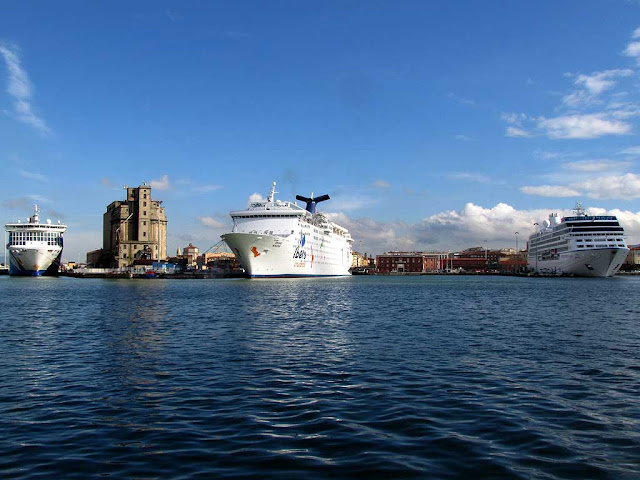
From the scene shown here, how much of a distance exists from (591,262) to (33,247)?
475 ft

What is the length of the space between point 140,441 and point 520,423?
7999mm

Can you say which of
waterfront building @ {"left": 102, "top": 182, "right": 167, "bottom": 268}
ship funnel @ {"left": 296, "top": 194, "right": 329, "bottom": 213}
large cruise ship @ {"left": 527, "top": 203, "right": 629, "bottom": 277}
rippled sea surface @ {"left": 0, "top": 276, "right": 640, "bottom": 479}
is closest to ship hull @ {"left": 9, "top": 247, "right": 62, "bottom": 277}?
waterfront building @ {"left": 102, "top": 182, "right": 167, "bottom": 268}

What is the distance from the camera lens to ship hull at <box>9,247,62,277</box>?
143750 millimetres

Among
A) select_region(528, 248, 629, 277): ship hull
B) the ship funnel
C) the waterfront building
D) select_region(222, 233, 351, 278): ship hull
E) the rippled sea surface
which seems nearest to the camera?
the rippled sea surface

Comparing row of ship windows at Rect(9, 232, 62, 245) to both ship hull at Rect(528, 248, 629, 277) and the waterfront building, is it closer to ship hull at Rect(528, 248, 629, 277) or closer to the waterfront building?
the waterfront building

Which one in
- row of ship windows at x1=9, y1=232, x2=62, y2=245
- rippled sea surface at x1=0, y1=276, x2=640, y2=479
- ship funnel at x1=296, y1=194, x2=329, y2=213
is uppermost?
ship funnel at x1=296, y1=194, x2=329, y2=213

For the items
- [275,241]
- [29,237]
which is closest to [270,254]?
[275,241]

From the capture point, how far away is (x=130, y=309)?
40344 mm

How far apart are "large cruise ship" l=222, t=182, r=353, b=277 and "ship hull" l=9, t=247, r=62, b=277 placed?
246 feet

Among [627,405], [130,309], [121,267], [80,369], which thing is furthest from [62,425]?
[121,267]

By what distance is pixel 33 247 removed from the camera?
144m

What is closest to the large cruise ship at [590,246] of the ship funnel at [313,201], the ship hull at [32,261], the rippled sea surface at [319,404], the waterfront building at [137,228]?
the ship funnel at [313,201]

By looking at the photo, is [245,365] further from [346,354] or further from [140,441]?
[140,441]

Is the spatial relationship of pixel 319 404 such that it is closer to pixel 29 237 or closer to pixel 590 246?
pixel 590 246
